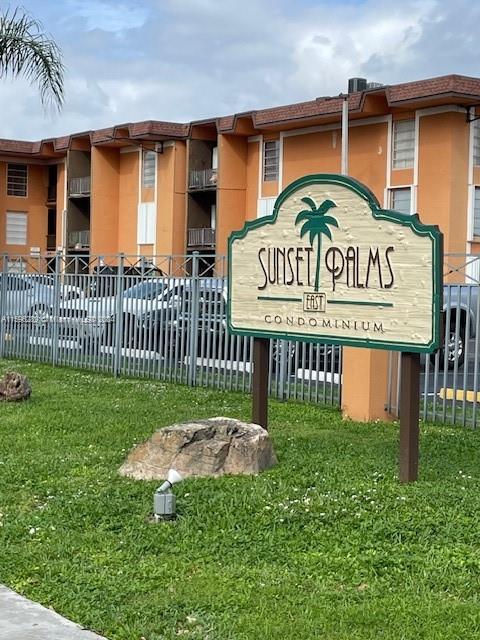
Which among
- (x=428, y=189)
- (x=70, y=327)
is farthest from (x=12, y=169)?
(x=70, y=327)

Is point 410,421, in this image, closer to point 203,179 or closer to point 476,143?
point 476,143

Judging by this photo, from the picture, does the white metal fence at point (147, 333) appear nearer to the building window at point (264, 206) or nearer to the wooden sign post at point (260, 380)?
the wooden sign post at point (260, 380)

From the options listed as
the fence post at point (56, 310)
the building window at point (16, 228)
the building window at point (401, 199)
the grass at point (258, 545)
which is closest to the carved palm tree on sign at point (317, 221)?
the grass at point (258, 545)

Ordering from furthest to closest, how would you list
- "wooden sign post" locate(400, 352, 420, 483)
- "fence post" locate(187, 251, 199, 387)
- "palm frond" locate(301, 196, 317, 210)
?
"fence post" locate(187, 251, 199, 387) → "palm frond" locate(301, 196, 317, 210) → "wooden sign post" locate(400, 352, 420, 483)

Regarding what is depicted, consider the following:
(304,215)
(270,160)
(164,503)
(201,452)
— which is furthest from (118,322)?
(270,160)

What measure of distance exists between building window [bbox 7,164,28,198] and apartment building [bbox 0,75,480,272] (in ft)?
0.17

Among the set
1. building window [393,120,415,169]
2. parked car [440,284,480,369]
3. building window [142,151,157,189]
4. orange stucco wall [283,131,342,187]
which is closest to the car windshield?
parked car [440,284,480,369]

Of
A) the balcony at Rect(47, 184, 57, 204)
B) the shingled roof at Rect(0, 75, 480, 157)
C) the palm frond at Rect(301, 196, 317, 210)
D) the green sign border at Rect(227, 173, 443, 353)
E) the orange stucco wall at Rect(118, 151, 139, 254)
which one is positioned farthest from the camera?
the balcony at Rect(47, 184, 57, 204)

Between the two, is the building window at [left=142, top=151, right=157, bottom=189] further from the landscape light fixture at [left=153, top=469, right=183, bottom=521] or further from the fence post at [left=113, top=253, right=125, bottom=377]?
the landscape light fixture at [left=153, top=469, right=183, bottom=521]

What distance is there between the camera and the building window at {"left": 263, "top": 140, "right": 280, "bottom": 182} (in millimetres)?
39312

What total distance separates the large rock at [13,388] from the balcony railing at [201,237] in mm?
29283

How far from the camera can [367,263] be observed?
8.50 m

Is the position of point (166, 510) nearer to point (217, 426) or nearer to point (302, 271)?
point (217, 426)

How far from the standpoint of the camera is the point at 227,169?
40406mm
